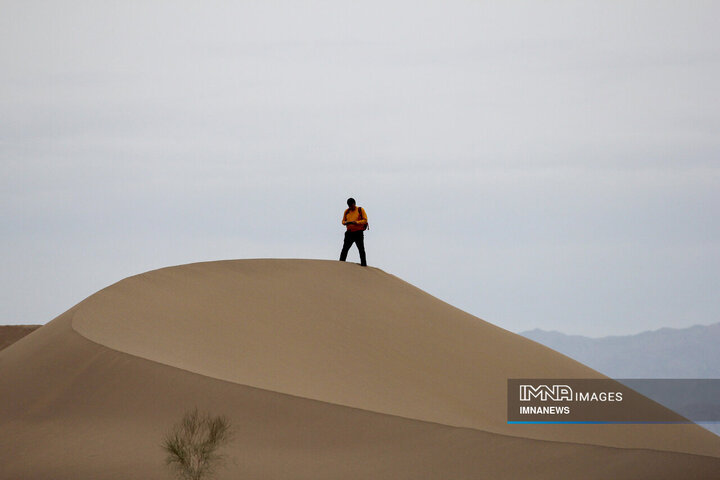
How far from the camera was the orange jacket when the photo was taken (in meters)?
28.8

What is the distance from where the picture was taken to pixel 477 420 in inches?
950

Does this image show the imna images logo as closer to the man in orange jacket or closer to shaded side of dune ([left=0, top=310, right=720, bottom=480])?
shaded side of dune ([left=0, top=310, right=720, bottom=480])

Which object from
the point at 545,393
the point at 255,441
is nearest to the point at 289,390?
the point at 255,441

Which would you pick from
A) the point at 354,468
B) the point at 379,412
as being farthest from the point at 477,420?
the point at 354,468

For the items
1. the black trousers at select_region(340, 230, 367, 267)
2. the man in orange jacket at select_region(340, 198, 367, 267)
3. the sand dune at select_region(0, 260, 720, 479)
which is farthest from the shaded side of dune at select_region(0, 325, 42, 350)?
the man in orange jacket at select_region(340, 198, 367, 267)

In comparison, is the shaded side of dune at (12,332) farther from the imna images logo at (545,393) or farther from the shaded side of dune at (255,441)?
the imna images logo at (545,393)

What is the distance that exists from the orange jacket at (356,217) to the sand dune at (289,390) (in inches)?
89.4

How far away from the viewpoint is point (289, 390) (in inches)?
938

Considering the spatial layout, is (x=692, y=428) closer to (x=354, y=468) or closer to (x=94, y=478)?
(x=354, y=468)

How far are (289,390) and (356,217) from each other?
262 inches

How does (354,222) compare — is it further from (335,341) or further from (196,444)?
(196,444)

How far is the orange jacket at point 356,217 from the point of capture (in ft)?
94.6

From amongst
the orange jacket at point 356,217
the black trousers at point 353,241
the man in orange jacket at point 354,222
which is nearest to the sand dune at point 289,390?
the black trousers at point 353,241

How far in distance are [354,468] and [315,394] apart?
280 centimetres
